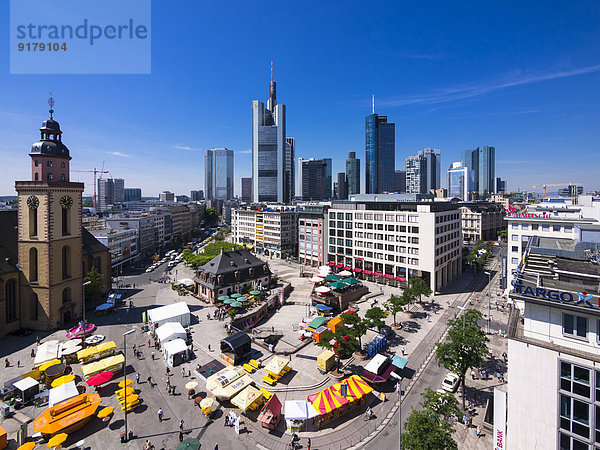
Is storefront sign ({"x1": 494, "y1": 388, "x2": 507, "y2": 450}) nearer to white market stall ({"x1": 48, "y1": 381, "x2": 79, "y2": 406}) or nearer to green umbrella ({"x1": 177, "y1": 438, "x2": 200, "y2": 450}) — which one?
green umbrella ({"x1": 177, "y1": 438, "x2": 200, "y2": 450})

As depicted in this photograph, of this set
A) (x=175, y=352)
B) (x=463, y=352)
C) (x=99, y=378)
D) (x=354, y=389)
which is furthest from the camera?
(x=175, y=352)

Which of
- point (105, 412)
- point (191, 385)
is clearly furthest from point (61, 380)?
point (191, 385)

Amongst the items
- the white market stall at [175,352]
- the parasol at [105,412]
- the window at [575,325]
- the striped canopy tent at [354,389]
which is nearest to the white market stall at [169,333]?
the white market stall at [175,352]

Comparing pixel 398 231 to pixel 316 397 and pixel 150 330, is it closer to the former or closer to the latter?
pixel 316 397

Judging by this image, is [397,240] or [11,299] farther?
[397,240]

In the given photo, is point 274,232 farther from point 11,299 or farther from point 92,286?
point 11,299

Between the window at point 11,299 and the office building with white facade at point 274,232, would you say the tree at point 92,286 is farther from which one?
the office building with white facade at point 274,232

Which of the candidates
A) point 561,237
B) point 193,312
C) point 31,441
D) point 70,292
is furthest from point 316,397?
point 561,237
